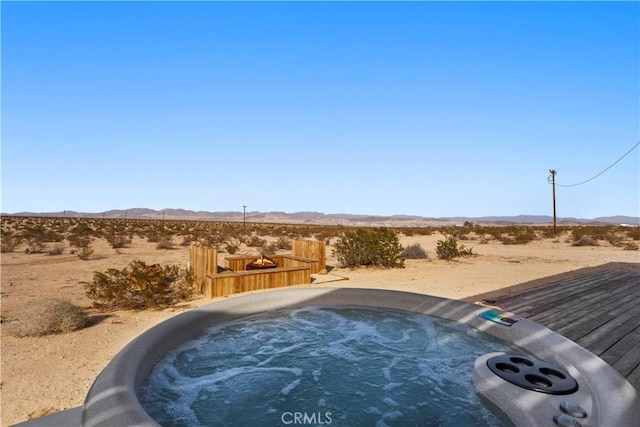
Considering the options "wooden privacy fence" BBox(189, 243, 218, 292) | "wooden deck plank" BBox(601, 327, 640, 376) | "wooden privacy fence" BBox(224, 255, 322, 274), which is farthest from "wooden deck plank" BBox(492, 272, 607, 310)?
"wooden privacy fence" BBox(189, 243, 218, 292)

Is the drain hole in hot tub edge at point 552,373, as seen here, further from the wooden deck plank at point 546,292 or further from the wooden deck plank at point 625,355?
the wooden deck plank at point 546,292

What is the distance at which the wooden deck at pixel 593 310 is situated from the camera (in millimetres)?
4348

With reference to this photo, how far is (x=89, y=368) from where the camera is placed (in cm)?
467

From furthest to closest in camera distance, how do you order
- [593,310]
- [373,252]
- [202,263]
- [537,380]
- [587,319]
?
[373,252] → [202,263] → [593,310] → [587,319] → [537,380]

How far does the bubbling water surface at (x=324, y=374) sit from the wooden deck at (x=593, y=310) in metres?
1.04

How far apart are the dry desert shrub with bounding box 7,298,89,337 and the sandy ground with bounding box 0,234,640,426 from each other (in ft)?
0.55

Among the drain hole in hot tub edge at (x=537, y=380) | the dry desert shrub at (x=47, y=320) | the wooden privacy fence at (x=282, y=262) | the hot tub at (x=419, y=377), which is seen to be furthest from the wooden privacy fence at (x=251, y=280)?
the drain hole in hot tub edge at (x=537, y=380)

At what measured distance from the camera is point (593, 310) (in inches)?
242

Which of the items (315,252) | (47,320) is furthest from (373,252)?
(47,320)

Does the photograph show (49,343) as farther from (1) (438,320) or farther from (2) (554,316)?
(2) (554,316)

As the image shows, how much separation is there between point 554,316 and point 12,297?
11128 mm

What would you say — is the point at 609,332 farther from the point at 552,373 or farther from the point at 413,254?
the point at 413,254

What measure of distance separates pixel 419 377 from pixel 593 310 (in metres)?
3.53

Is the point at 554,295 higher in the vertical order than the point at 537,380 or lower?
higher
